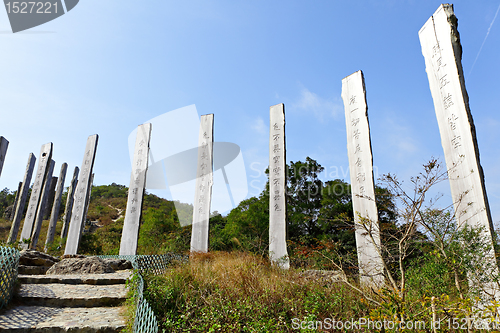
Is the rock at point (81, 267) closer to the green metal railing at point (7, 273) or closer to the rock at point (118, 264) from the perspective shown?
the rock at point (118, 264)

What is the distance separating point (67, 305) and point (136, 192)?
4.79 meters

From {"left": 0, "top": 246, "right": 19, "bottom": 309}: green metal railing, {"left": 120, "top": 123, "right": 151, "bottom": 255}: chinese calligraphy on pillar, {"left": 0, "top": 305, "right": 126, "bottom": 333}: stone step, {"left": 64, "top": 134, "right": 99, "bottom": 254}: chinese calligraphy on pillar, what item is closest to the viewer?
{"left": 0, "top": 305, "right": 126, "bottom": 333}: stone step

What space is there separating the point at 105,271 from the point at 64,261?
3.34 feet

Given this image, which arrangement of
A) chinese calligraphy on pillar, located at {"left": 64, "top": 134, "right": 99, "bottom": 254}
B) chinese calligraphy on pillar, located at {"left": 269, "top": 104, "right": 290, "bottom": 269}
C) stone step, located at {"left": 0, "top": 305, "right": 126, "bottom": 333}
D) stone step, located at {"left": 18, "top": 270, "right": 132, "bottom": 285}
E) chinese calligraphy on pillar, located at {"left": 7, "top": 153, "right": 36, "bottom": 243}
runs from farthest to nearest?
chinese calligraphy on pillar, located at {"left": 7, "top": 153, "right": 36, "bottom": 243}, chinese calligraphy on pillar, located at {"left": 64, "top": 134, "right": 99, "bottom": 254}, chinese calligraphy on pillar, located at {"left": 269, "top": 104, "right": 290, "bottom": 269}, stone step, located at {"left": 18, "top": 270, "right": 132, "bottom": 285}, stone step, located at {"left": 0, "top": 305, "right": 126, "bottom": 333}

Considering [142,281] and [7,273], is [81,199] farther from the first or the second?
[142,281]

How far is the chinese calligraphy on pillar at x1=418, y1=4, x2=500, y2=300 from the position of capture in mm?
4898

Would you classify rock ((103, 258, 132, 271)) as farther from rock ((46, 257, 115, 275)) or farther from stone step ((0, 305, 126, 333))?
stone step ((0, 305, 126, 333))

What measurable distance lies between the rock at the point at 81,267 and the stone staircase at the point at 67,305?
0.49 meters

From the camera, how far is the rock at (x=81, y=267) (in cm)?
602

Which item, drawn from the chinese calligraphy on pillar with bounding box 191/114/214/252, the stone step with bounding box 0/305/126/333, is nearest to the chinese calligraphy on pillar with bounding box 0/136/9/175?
the chinese calligraphy on pillar with bounding box 191/114/214/252

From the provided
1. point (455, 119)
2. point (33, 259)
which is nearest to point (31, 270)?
point (33, 259)

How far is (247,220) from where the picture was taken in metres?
10.9

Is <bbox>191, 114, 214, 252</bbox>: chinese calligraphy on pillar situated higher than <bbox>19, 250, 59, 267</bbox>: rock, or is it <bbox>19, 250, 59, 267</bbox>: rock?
<bbox>191, 114, 214, 252</bbox>: chinese calligraphy on pillar

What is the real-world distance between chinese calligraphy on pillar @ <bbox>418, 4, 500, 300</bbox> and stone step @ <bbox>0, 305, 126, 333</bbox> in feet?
17.5
